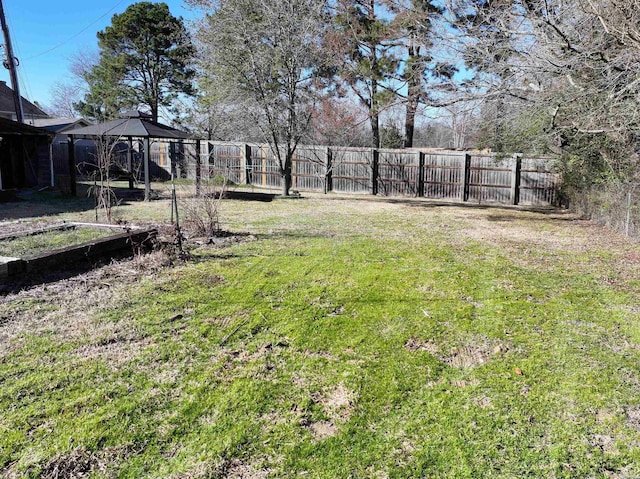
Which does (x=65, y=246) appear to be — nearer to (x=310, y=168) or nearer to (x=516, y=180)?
(x=310, y=168)

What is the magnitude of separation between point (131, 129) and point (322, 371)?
11255 millimetres

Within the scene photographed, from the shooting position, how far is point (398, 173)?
16172 mm

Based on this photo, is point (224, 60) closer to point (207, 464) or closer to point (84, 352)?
point (84, 352)

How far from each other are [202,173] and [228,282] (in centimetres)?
339

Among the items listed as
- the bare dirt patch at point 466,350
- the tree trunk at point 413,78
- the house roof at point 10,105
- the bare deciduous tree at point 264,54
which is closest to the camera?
the bare dirt patch at point 466,350

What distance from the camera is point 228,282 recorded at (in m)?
4.78

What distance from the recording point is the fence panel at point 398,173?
52.2 ft

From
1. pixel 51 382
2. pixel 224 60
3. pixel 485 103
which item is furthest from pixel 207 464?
pixel 224 60

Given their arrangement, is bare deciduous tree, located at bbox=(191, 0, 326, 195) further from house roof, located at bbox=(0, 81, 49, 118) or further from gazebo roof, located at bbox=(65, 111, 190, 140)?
house roof, located at bbox=(0, 81, 49, 118)

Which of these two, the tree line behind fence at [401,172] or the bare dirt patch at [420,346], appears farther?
the tree line behind fence at [401,172]

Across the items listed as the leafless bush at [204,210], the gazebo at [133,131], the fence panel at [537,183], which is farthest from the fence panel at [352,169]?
the leafless bush at [204,210]

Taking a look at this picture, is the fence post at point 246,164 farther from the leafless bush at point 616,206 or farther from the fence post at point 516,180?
the leafless bush at point 616,206

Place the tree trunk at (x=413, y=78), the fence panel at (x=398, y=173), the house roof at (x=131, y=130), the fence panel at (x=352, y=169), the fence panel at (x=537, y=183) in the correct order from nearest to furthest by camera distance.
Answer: the tree trunk at (x=413, y=78), the house roof at (x=131, y=130), the fence panel at (x=537, y=183), the fence panel at (x=398, y=173), the fence panel at (x=352, y=169)

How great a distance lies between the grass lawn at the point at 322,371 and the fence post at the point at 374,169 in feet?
35.9
